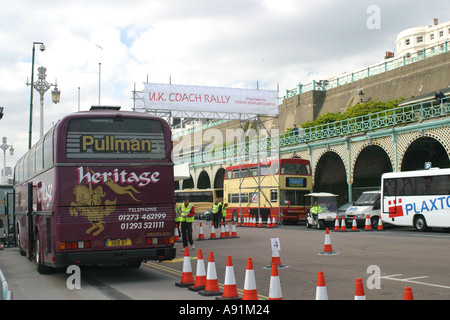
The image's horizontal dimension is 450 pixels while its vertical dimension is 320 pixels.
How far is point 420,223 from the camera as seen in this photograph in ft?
84.1

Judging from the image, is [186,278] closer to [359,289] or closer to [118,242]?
[118,242]

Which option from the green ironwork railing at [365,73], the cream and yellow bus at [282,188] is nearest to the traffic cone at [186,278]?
the cream and yellow bus at [282,188]

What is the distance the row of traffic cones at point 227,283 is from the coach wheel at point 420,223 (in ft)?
59.2

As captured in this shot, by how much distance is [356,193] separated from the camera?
4091cm

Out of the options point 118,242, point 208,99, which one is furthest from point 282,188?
point 118,242

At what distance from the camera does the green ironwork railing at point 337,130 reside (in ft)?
106

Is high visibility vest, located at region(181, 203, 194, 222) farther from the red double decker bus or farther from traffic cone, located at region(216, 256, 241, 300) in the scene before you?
traffic cone, located at region(216, 256, 241, 300)

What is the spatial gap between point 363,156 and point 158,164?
109 feet

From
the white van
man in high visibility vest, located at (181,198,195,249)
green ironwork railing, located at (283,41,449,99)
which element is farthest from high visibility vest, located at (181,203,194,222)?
green ironwork railing, located at (283,41,449,99)

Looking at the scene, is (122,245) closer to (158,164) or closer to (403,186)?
(158,164)

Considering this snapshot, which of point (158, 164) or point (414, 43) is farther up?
point (414, 43)

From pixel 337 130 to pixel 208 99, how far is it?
9.82m

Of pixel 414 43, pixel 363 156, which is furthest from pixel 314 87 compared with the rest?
pixel 414 43

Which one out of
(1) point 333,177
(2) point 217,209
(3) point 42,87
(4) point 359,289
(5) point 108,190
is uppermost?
(3) point 42,87
